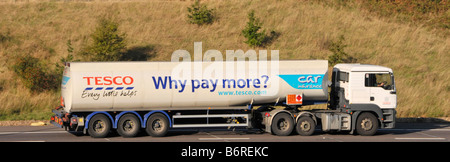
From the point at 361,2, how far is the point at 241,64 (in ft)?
90.0

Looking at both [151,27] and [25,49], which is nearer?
[25,49]

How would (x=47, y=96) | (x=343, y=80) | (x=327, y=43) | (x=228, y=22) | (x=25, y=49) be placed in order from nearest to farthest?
(x=343, y=80)
(x=47, y=96)
(x=25, y=49)
(x=327, y=43)
(x=228, y=22)

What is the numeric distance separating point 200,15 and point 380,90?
2103 centimetres

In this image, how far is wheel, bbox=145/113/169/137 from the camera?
63.4 feet

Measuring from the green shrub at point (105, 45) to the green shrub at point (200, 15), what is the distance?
7.12 m

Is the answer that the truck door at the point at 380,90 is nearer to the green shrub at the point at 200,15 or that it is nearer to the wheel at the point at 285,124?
the wheel at the point at 285,124

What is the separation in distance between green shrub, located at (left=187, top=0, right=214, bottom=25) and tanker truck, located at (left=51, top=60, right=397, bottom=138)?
19036 millimetres

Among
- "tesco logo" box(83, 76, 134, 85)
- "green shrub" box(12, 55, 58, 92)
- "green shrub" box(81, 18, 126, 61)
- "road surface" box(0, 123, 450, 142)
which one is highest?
"green shrub" box(81, 18, 126, 61)

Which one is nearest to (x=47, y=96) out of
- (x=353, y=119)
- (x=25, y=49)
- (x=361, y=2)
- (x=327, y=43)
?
(x=25, y=49)

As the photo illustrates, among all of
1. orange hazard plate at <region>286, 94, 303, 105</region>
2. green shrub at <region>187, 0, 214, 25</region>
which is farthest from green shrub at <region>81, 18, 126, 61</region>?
orange hazard plate at <region>286, 94, 303, 105</region>

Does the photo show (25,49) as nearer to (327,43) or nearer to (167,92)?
(167,92)

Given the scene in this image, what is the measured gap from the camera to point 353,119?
791 inches

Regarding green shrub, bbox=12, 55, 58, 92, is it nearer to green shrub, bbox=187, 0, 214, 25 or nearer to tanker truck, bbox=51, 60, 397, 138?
tanker truck, bbox=51, 60, 397, 138

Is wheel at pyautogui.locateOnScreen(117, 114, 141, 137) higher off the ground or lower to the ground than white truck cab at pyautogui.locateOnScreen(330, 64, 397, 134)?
lower
